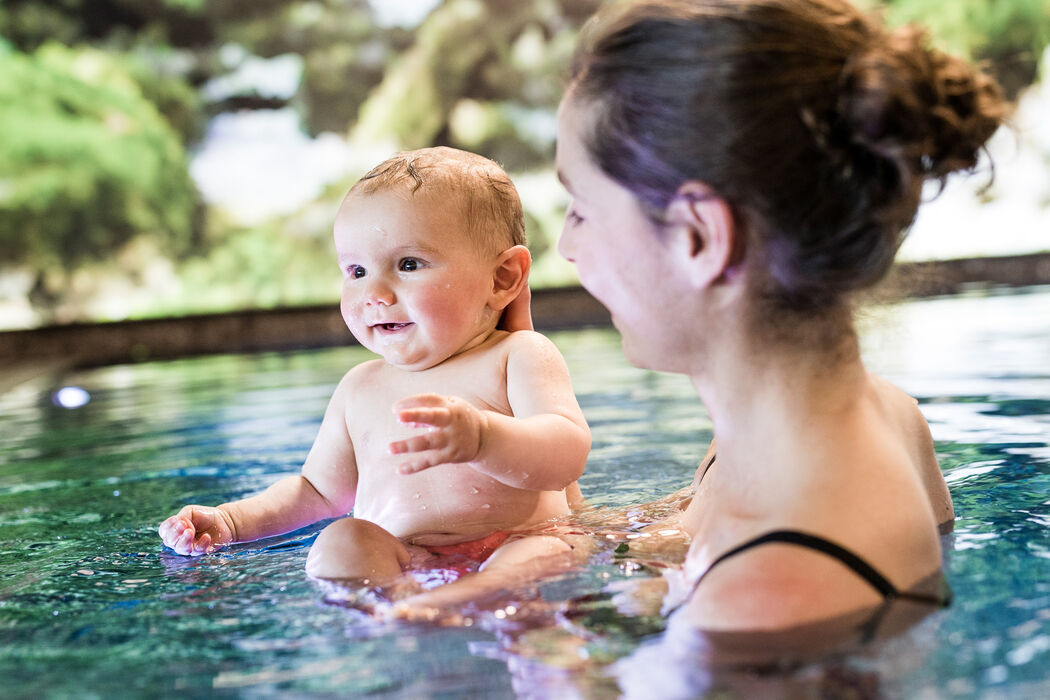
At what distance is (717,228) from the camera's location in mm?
1249

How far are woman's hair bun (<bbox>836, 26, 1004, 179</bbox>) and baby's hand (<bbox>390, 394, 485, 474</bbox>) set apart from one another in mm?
697

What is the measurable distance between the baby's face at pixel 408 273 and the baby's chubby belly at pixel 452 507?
0.87ft

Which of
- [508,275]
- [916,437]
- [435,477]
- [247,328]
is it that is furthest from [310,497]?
[247,328]

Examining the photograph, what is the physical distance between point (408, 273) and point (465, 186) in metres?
0.22

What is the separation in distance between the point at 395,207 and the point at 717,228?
3.05 ft

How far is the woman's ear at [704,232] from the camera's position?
1.25 metres

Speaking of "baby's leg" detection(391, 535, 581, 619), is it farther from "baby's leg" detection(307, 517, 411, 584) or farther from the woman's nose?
the woman's nose

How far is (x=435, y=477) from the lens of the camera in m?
2.00

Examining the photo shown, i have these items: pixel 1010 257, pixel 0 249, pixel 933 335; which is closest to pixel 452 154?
pixel 933 335

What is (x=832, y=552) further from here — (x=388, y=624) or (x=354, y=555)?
(x=354, y=555)

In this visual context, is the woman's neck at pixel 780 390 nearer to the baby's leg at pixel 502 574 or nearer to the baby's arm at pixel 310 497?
the baby's leg at pixel 502 574

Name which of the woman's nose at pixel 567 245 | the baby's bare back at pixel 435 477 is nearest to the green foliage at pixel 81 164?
the baby's bare back at pixel 435 477

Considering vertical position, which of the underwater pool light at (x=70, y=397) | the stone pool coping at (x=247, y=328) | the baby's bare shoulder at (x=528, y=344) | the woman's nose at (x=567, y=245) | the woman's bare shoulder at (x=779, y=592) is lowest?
the stone pool coping at (x=247, y=328)

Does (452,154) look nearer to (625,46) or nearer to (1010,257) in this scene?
(625,46)
